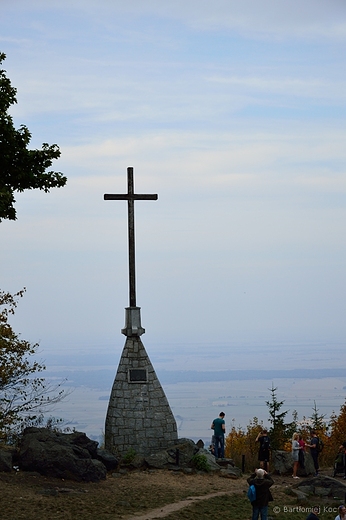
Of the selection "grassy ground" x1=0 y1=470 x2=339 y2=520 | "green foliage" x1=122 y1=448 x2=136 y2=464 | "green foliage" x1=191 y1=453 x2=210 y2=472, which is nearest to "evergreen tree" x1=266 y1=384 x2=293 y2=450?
"green foliage" x1=191 y1=453 x2=210 y2=472

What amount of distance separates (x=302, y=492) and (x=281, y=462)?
3.21 m

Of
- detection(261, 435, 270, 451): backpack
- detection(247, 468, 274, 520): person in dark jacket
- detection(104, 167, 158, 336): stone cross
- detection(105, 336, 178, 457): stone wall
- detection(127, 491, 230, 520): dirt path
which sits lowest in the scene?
detection(127, 491, 230, 520): dirt path

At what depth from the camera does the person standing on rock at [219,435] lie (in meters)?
23.5

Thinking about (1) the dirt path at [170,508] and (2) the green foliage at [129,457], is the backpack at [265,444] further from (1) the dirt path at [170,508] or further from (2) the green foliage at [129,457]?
(2) the green foliage at [129,457]

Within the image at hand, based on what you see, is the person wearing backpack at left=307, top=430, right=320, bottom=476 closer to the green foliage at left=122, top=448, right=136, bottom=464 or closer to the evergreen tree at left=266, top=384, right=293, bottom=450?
the green foliage at left=122, top=448, right=136, bottom=464

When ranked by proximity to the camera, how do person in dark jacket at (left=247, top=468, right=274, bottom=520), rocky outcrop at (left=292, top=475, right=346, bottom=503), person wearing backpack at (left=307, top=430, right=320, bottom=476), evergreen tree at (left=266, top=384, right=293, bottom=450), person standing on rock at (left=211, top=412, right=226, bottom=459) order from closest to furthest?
person in dark jacket at (left=247, top=468, right=274, bottom=520), rocky outcrop at (left=292, top=475, right=346, bottom=503), person wearing backpack at (left=307, top=430, right=320, bottom=476), person standing on rock at (left=211, top=412, right=226, bottom=459), evergreen tree at (left=266, top=384, right=293, bottom=450)

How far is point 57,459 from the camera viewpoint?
19.4 meters

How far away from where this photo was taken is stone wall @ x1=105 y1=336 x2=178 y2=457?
22703 mm

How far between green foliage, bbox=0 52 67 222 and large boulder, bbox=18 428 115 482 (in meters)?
5.91

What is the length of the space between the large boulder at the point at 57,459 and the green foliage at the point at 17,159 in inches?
233

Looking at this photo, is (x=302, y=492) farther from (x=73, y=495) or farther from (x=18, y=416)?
(x=18, y=416)

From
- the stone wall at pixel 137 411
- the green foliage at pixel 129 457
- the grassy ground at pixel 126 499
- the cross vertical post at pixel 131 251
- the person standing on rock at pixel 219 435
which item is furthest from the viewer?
the cross vertical post at pixel 131 251

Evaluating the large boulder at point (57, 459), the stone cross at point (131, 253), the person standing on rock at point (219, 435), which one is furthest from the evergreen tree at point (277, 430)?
the large boulder at point (57, 459)

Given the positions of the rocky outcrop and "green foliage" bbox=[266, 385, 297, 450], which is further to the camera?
"green foliage" bbox=[266, 385, 297, 450]
